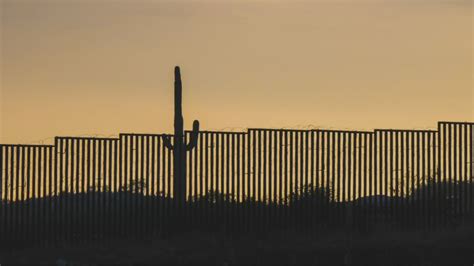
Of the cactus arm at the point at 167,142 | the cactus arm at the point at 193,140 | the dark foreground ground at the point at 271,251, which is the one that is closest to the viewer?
the dark foreground ground at the point at 271,251

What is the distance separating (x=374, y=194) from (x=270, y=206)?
91.7 inches

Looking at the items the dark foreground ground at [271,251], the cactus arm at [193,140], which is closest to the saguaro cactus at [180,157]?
the cactus arm at [193,140]

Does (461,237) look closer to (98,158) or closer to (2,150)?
(98,158)

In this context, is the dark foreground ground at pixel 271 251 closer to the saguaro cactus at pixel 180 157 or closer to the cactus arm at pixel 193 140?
the saguaro cactus at pixel 180 157

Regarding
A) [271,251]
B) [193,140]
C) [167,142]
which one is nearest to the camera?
[271,251]

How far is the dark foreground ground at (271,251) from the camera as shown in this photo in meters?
26.1

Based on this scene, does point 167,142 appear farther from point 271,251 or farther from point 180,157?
point 271,251

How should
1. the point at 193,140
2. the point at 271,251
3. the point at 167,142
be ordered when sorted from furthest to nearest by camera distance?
Result: the point at 193,140, the point at 167,142, the point at 271,251

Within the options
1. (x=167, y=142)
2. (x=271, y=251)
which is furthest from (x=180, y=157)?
(x=271, y=251)

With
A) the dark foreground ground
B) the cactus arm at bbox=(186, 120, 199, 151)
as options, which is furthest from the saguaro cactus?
the dark foreground ground

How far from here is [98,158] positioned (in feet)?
93.6

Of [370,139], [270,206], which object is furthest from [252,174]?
[370,139]

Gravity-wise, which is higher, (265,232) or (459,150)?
(459,150)

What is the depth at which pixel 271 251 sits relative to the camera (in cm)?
2648
